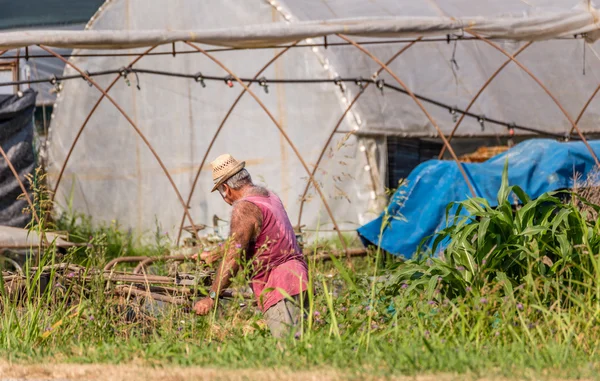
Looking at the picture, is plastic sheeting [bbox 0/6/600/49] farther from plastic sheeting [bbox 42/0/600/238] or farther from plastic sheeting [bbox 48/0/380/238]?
plastic sheeting [bbox 48/0/380/238]

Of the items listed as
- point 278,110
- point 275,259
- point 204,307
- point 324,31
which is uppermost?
point 324,31

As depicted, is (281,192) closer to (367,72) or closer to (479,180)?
(367,72)

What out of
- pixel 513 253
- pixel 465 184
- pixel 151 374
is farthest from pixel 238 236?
pixel 465 184

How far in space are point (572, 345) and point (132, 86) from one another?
11124mm

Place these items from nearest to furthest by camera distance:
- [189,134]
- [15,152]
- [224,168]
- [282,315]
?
1. [282,315]
2. [224,168]
3. [15,152]
4. [189,134]

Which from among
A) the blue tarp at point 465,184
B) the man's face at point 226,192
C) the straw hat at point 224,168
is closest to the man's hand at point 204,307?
the man's face at point 226,192

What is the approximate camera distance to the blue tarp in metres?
11.1

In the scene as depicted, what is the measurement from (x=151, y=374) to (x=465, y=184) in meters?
6.81

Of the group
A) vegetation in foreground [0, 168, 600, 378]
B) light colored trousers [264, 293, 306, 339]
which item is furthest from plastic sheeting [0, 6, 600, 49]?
light colored trousers [264, 293, 306, 339]

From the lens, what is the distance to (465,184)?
11.3 meters

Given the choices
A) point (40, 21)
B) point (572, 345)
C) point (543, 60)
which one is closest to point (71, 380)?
point (572, 345)

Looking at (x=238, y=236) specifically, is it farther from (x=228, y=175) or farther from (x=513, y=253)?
(x=513, y=253)

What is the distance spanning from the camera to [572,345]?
18.7 ft

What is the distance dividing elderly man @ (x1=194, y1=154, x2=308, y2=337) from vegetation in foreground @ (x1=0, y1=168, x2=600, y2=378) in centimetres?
15
